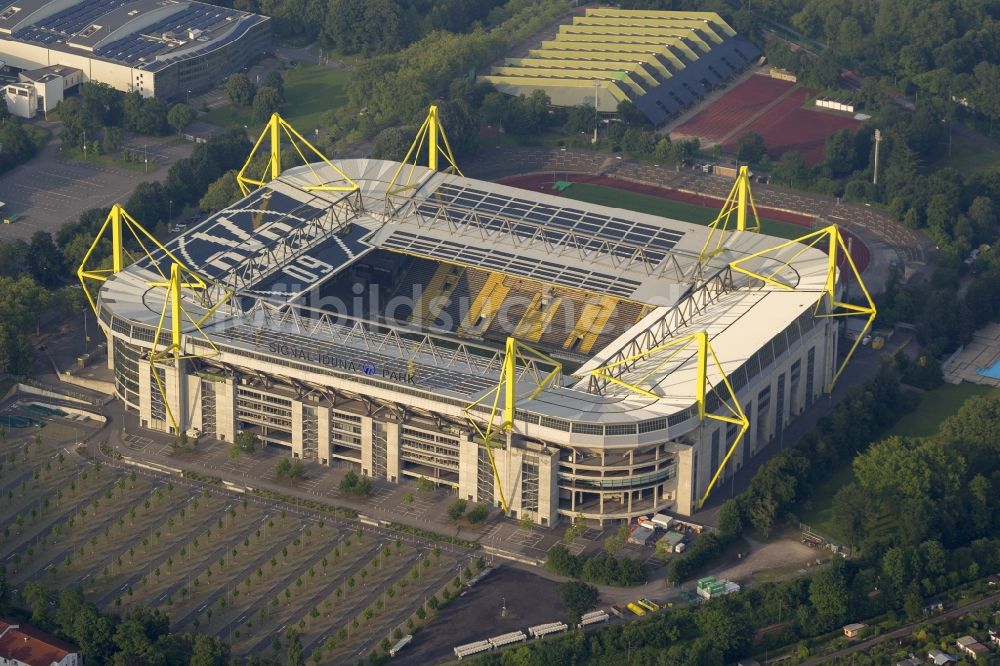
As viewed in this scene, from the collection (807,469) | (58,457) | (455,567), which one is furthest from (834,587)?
(58,457)

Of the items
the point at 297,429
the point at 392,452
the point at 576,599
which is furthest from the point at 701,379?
the point at 297,429

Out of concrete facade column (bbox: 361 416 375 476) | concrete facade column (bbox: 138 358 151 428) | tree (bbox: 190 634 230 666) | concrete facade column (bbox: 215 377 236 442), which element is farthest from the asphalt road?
concrete facade column (bbox: 138 358 151 428)

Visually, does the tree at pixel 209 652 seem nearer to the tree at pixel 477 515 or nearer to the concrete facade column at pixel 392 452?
the tree at pixel 477 515

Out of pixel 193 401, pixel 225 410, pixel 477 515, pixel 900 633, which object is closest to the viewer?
pixel 900 633

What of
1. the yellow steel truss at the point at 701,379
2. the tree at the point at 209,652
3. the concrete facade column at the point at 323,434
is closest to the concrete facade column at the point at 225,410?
the concrete facade column at the point at 323,434

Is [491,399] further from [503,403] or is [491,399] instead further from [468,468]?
[468,468]

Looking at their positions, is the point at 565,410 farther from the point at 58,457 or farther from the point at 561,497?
the point at 58,457
